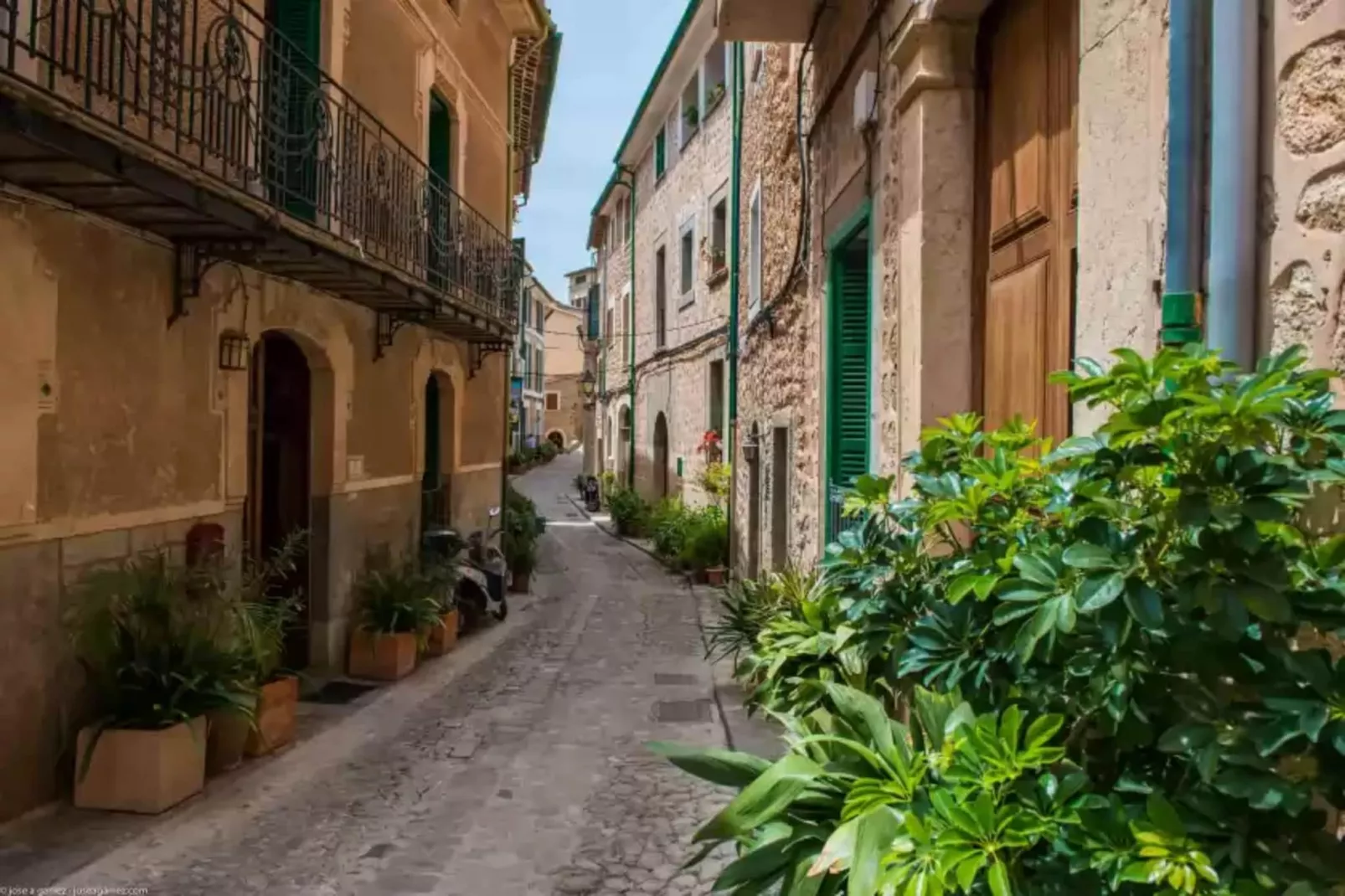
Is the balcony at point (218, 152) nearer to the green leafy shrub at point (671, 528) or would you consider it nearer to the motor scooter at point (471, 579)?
the motor scooter at point (471, 579)

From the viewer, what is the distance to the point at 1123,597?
153 centimetres

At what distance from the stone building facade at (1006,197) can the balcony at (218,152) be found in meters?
3.04

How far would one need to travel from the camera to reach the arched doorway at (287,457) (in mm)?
8086

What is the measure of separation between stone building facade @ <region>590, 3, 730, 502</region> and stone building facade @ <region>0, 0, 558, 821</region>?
5.38 metres

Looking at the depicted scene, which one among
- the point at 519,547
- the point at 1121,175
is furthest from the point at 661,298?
the point at 1121,175

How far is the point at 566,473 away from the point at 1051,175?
40453mm

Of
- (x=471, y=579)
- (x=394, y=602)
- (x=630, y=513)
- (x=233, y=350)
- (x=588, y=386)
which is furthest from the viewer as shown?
(x=588, y=386)

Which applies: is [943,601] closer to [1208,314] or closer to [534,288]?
[1208,314]

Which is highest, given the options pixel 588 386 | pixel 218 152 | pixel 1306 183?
pixel 588 386

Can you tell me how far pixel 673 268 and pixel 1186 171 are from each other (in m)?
17.7

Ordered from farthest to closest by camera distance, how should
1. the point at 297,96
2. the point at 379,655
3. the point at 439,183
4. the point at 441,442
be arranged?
the point at 441,442 < the point at 439,183 < the point at 379,655 < the point at 297,96

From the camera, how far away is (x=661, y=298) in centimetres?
2125

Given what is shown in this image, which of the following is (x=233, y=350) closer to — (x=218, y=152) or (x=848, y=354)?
(x=218, y=152)

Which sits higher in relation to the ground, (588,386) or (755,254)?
(588,386)
